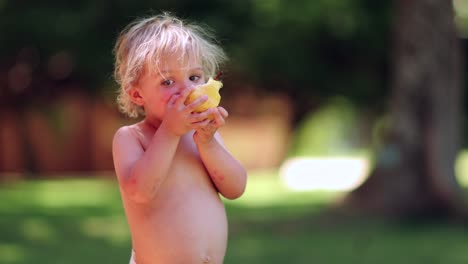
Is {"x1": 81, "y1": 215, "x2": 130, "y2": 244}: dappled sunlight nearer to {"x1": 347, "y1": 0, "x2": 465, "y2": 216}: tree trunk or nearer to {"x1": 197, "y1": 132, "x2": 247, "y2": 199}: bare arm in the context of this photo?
{"x1": 347, "y1": 0, "x2": 465, "y2": 216}: tree trunk

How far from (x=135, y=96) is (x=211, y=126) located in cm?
34

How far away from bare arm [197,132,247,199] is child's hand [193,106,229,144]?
0.03 meters

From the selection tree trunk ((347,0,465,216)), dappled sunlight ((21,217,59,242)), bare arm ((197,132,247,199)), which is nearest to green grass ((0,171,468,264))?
dappled sunlight ((21,217,59,242))

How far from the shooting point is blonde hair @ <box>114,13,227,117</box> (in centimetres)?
290

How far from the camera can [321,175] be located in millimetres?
18844

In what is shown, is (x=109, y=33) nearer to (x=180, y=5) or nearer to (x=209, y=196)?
(x=180, y=5)

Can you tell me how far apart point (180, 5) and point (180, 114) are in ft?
37.5

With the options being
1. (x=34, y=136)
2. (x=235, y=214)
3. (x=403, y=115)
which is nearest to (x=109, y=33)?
(x=34, y=136)

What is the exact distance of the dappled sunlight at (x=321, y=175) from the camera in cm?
1545

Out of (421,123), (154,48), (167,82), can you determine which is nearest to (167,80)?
(167,82)

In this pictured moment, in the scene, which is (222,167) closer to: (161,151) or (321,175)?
(161,151)

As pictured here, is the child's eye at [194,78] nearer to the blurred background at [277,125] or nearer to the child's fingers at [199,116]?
the child's fingers at [199,116]

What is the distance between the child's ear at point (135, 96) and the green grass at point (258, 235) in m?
4.26

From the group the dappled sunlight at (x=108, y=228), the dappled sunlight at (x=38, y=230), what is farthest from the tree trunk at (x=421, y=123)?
the dappled sunlight at (x=38, y=230)
